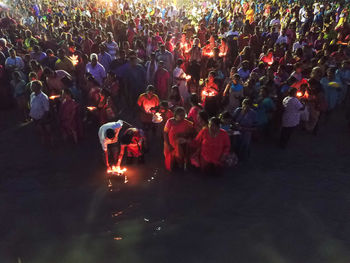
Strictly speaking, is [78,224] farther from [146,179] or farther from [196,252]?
[196,252]

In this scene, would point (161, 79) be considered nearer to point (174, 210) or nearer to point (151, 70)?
point (151, 70)

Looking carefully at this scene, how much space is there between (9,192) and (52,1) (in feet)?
64.4

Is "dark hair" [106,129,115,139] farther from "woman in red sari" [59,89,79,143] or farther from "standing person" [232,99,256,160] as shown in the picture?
"standing person" [232,99,256,160]

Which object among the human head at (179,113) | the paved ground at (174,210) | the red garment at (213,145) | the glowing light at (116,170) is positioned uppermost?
the human head at (179,113)

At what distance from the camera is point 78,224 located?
428cm

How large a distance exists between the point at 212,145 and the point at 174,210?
127 centimetres

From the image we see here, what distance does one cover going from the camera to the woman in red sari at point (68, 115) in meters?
5.93

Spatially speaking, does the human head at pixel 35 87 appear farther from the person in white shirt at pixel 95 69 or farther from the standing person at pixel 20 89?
the person in white shirt at pixel 95 69

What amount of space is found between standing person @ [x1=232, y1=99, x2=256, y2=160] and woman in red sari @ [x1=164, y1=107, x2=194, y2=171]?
1.00m

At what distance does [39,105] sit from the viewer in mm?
5805

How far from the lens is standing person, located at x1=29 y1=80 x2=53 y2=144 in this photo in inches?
226

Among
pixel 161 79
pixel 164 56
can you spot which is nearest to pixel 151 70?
pixel 161 79

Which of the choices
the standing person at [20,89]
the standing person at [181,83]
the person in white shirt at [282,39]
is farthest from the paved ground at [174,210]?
the person in white shirt at [282,39]

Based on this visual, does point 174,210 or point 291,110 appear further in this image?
point 291,110
